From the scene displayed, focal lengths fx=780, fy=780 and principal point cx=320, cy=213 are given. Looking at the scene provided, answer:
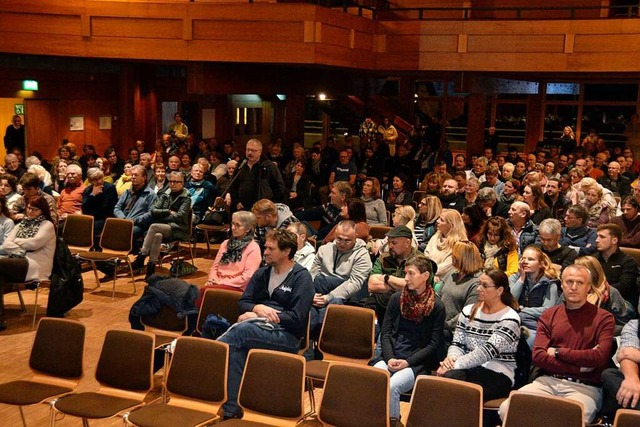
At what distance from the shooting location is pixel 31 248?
266 inches

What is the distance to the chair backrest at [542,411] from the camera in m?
3.86

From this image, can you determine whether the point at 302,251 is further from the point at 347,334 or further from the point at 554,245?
the point at 554,245

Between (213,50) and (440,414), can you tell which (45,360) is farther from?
(213,50)

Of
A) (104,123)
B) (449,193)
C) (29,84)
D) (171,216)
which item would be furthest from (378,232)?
(104,123)

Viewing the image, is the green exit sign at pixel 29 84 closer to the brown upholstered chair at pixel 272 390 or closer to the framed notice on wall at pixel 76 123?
the framed notice on wall at pixel 76 123

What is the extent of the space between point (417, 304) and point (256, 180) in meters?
3.39

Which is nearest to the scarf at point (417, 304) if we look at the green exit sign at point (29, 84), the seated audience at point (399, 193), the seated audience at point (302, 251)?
the seated audience at point (302, 251)

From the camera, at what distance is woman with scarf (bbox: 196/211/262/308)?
6055 millimetres

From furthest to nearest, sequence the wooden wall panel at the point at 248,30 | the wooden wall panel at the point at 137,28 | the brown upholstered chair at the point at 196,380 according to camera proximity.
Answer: the wooden wall panel at the point at 137,28, the wooden wall panel at the point at 248,30, the brown upholstered chair at the point at 196,380

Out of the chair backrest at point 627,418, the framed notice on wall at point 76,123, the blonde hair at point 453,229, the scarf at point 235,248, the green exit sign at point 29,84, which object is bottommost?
the chair backrest at point 627,418

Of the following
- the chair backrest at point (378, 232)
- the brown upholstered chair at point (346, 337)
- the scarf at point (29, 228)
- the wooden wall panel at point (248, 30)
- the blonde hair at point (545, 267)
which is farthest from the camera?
the wooden wall panel at point (248, 30)

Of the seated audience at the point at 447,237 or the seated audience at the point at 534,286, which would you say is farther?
the seated audience at the point at 447,237

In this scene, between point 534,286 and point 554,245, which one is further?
point 554,245

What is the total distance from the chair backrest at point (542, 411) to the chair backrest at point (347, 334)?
1315 millimetres
